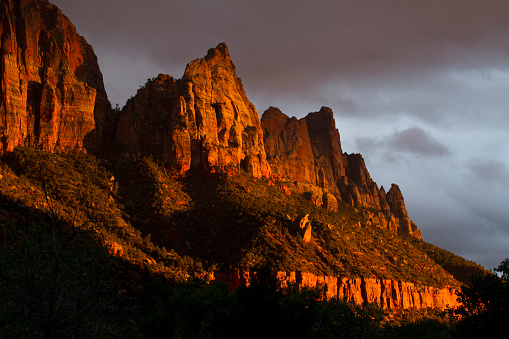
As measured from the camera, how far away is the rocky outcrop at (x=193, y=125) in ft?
296

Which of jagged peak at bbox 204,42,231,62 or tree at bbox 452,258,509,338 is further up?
jagged peak at bbox 204,42,231,62

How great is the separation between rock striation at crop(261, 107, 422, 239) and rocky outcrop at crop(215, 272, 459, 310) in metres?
41.6

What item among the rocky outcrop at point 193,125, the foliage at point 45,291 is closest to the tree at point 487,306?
the foliage at point 45,291

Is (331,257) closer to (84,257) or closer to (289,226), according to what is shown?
(289,226)

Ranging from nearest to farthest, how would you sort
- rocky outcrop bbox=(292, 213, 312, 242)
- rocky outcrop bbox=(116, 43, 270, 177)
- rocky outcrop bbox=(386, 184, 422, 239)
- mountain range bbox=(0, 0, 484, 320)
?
mountain range bbox=(0, 0, 484, 320)
rocky outcrop bbox=(292, 213, 312, 242)
rocky outcrop bbox=(116, 43, 270, 177)
rocky outcrop bbox=(386, 184, 422, 239)

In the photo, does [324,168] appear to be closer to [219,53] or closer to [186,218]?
[219,53]

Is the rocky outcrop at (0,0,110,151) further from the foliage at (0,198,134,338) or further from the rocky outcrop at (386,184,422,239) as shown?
the rocky outcrop at (386,184,422,239)

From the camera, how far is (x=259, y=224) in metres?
73.4

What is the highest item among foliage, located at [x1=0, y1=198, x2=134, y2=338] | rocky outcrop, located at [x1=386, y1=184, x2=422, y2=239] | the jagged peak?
the jagged peak

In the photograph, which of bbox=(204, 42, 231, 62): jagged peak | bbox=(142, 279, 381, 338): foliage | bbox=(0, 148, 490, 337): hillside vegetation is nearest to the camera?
bbox=(0, 148, 490, 337): hillside vegetation

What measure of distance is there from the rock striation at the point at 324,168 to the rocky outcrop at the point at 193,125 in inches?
863

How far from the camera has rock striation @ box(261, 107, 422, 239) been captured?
139m

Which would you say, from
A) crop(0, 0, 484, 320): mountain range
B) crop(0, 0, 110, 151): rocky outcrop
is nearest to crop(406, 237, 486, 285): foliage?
crop(0, 0, 484, 320): mountain range

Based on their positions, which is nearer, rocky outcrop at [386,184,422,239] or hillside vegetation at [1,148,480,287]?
hillside vegetation at [1,148,480,287]
